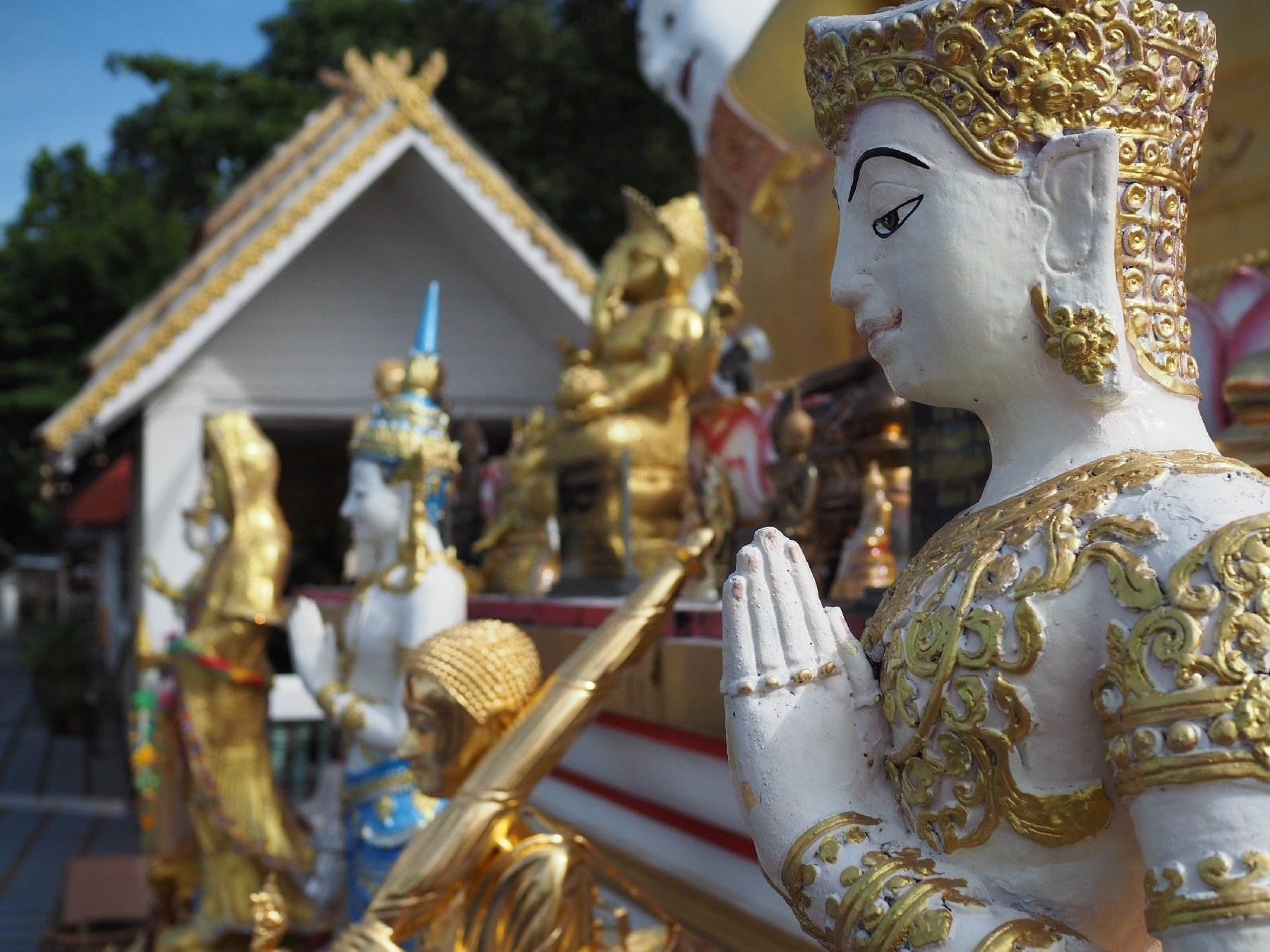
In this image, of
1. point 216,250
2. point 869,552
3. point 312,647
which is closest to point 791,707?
point 869,552

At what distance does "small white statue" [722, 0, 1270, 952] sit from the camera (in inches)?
48.7

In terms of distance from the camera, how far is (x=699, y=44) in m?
5.91

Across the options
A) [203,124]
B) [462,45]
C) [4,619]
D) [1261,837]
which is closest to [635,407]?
[1261,837]

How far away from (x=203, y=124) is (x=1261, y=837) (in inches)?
767

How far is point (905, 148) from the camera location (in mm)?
1479

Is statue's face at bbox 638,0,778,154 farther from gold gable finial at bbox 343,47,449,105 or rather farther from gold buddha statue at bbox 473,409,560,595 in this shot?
gold gable finial at bbox 343,47,449,105

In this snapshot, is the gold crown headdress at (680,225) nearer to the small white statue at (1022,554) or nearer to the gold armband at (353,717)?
the gold armband at (353,717)

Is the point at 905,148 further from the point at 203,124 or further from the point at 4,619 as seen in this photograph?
the point at 4,619

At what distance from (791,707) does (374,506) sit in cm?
263

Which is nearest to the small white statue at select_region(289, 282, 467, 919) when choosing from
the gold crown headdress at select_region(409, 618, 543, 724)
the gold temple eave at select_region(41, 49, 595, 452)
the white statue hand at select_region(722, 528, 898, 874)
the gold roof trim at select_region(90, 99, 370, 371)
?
the gold crown headdress at select_region(409, 618, 543, 724)

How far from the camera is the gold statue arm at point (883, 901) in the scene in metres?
1.29

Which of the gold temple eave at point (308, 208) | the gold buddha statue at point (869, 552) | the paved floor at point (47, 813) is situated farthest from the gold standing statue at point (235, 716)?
the gold temple eave at point (308, 208)

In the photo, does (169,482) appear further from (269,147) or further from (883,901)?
(269,147)

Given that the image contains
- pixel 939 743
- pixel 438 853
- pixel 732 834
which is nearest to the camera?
pixel 939 743
